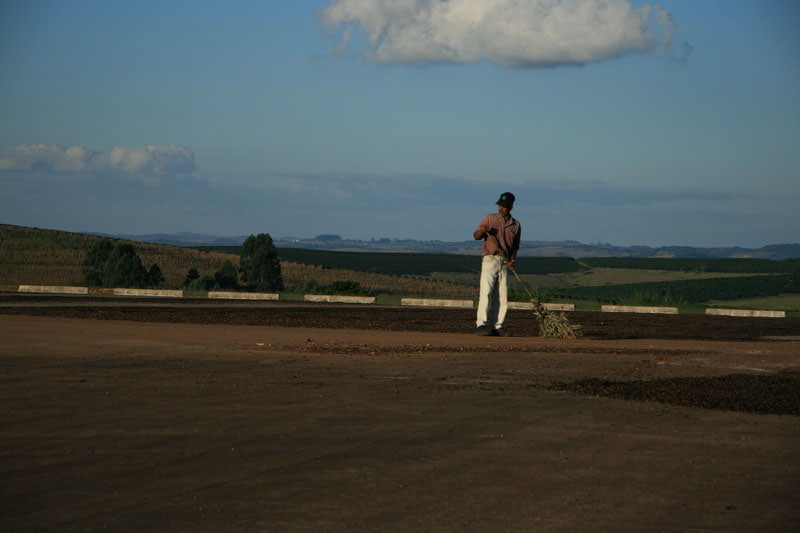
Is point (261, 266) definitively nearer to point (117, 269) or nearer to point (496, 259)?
point (117, 269)

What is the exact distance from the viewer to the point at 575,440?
8.03 m

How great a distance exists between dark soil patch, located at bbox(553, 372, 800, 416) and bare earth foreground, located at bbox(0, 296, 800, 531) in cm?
4

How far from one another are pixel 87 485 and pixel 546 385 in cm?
624

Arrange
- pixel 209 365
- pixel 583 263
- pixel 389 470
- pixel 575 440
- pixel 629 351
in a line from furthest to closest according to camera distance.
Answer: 1. pixel 583 263
2. pixel 629 351
3. pixel 209 365
4. pixel 575 440
5. pixel 389 470

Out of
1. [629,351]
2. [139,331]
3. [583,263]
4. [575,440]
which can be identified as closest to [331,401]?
[575,440]

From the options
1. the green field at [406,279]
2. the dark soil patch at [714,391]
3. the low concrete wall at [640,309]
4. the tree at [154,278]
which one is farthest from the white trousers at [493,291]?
the tree at [154,278]

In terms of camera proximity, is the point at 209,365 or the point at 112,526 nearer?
the point at 112,526

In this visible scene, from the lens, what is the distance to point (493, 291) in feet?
61.2

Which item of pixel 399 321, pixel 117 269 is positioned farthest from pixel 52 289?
pixel 399 321

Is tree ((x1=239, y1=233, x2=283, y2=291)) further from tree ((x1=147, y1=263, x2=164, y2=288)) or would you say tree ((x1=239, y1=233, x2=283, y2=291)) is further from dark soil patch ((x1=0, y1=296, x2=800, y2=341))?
dark soil patch ((x1=0, y1=296, x2=800, y2=341))

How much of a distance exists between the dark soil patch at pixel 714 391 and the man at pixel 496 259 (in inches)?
246

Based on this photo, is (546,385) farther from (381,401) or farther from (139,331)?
(139,331)

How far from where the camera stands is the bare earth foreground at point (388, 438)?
18.9 feet

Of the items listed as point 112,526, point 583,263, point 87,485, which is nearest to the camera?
point 112,526
